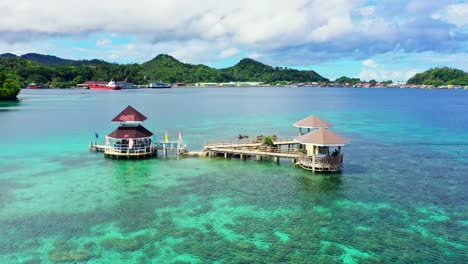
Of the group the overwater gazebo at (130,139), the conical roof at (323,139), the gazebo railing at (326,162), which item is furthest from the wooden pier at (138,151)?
the gazebo railing at (326,162)

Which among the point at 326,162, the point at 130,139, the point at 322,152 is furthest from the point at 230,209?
the point at 130,139

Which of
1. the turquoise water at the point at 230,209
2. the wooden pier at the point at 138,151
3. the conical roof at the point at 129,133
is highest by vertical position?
the conical roof at the point at 129,133

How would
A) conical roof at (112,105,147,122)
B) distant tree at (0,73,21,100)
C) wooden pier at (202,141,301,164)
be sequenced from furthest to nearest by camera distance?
1. distant tree at (0,73,21,100)
2. conical roof at (112,105,147,122)
3. wooden pier at (202,141,301,164)

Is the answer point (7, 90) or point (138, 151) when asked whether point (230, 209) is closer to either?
point (138, 151)

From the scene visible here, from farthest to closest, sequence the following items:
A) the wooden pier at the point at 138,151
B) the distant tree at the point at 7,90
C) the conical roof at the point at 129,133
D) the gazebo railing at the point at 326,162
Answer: the distant tree at the point at 7,90, the wooden pier at the point at 138,151, the conical roof at the point at 129,133, the gazebo railing at the point at 326,162

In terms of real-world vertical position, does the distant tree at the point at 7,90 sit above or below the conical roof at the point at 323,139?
above

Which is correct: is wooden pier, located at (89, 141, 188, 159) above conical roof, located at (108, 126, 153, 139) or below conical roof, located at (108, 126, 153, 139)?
below

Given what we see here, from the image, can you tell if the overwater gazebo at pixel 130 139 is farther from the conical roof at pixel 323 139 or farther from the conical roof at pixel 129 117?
the conical roof at pixel 323 139

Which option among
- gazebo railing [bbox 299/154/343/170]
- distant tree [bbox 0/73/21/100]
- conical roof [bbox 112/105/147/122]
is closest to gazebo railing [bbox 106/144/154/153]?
conical roof [bbox 112/105/147/122]

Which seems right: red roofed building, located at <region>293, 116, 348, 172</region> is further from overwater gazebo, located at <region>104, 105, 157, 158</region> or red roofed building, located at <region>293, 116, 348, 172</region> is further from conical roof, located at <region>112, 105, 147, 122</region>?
conical roof, located at <region>112, 105, 147, 122</region>
